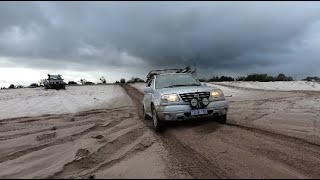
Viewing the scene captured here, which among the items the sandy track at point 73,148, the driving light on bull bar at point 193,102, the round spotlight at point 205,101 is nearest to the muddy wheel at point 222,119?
the round spotlight at point 205,101

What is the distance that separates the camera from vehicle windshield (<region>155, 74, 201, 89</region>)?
512 inches

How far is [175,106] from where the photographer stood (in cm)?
1144

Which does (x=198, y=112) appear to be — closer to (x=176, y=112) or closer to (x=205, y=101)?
(x=205, y=101)

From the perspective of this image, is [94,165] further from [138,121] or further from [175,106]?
[138,121]

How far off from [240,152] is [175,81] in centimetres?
525

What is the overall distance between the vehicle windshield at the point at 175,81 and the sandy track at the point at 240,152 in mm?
1857

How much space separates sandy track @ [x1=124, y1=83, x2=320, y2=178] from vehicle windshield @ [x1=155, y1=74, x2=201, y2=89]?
1.86m

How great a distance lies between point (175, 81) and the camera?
13188 mm

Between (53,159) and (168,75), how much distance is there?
238 inches

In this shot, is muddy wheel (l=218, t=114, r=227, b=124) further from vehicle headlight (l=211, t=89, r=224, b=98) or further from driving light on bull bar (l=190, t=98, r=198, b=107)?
driving light on bull bar (l=190, t=98, r=198, b=107)

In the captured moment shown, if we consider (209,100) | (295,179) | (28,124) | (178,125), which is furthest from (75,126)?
(295,179)

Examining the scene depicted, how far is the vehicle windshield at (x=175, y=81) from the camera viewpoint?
512 inches

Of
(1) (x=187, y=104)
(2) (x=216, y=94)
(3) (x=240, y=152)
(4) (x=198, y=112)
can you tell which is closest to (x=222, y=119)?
(2) (x=216, y=94)

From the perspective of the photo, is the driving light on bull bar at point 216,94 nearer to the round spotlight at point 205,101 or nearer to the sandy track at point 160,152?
the round spotlight at point 205,101
